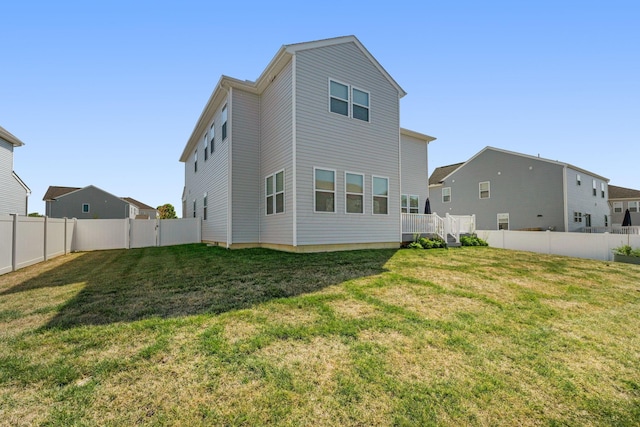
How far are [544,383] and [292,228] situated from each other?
7.24 meters

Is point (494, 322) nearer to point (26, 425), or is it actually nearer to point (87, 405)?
point (87, 405)

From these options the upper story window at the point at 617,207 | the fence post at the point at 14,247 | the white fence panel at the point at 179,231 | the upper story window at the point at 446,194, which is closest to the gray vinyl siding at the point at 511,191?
the upper story window at the point at 446,194

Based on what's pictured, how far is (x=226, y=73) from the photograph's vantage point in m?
10.7

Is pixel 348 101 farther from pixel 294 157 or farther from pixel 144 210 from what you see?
pixel 144 210

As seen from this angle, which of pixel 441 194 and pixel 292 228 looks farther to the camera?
pixel 441 194

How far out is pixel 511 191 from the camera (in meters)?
20.5

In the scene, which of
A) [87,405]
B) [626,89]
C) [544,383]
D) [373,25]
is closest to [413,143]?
[373,25]

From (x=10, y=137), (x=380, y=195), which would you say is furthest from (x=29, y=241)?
(x=10, y=137)

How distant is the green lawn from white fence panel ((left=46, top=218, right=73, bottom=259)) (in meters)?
5.65

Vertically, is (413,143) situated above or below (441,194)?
above

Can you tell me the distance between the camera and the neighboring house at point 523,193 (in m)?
18.6

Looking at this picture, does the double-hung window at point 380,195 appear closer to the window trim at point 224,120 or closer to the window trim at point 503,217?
the window trim at point 224,120

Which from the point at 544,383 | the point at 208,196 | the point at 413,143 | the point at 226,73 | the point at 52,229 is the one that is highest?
the point at 226,73

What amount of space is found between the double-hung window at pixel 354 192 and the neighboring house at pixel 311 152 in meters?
0.04
